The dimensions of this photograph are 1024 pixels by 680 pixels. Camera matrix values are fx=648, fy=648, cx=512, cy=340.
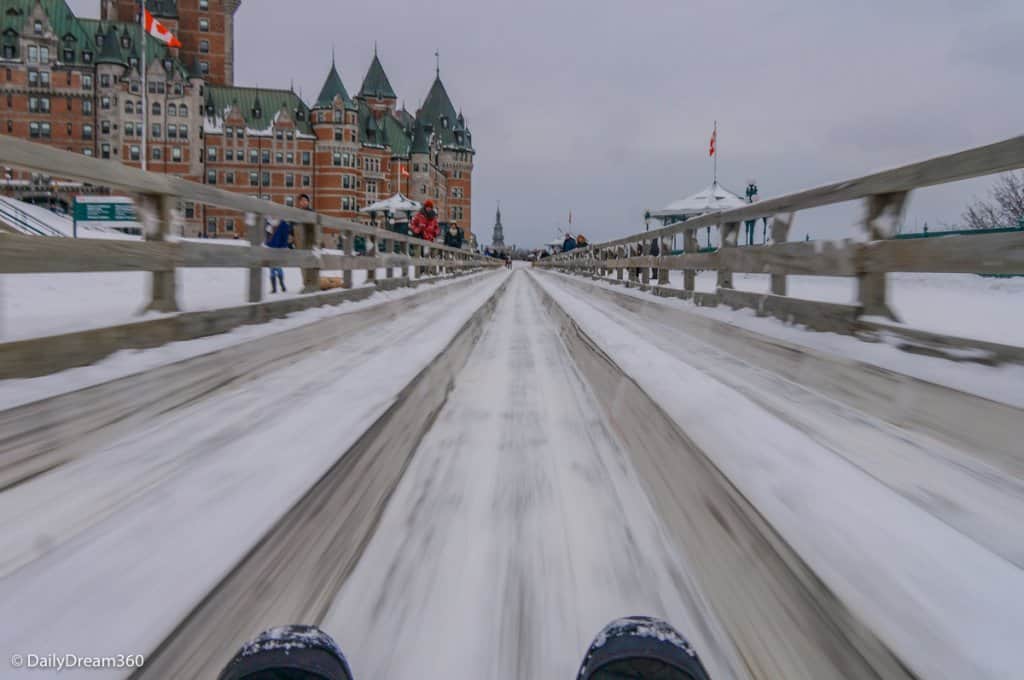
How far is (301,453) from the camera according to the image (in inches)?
95.0

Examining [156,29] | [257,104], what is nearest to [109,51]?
[257,104]

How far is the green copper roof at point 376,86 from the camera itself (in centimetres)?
11288

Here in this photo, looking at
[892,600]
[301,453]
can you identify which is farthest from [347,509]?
[892,600]

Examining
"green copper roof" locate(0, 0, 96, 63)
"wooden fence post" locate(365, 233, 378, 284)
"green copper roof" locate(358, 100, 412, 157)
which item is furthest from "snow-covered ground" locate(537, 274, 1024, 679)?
"green copper roof" locate(0, 0, 96, 63)

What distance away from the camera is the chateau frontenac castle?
78375 millimetres

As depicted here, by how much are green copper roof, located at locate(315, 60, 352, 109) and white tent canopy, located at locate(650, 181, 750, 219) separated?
195 feet

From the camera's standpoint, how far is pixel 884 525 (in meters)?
1.82

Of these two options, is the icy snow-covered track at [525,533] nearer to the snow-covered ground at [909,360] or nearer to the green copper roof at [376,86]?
the snow-covered ground at [909,360]

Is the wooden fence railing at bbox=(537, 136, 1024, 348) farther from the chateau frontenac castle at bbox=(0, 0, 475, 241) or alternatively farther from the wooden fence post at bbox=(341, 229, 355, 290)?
the chateau frontenac castle at bbox=(0, 0, 475, 241)

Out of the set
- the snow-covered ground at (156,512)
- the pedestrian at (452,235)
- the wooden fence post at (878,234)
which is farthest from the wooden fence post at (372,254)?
the pedestrian at (452,235)

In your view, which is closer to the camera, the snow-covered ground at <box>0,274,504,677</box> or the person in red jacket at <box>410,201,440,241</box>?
the snow-covered ground at <box>0,274,504,677</box>

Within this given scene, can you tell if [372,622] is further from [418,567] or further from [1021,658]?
[1021,658]

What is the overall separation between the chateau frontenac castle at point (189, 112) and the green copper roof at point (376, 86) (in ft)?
43.8

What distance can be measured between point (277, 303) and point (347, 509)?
4.65 metres
